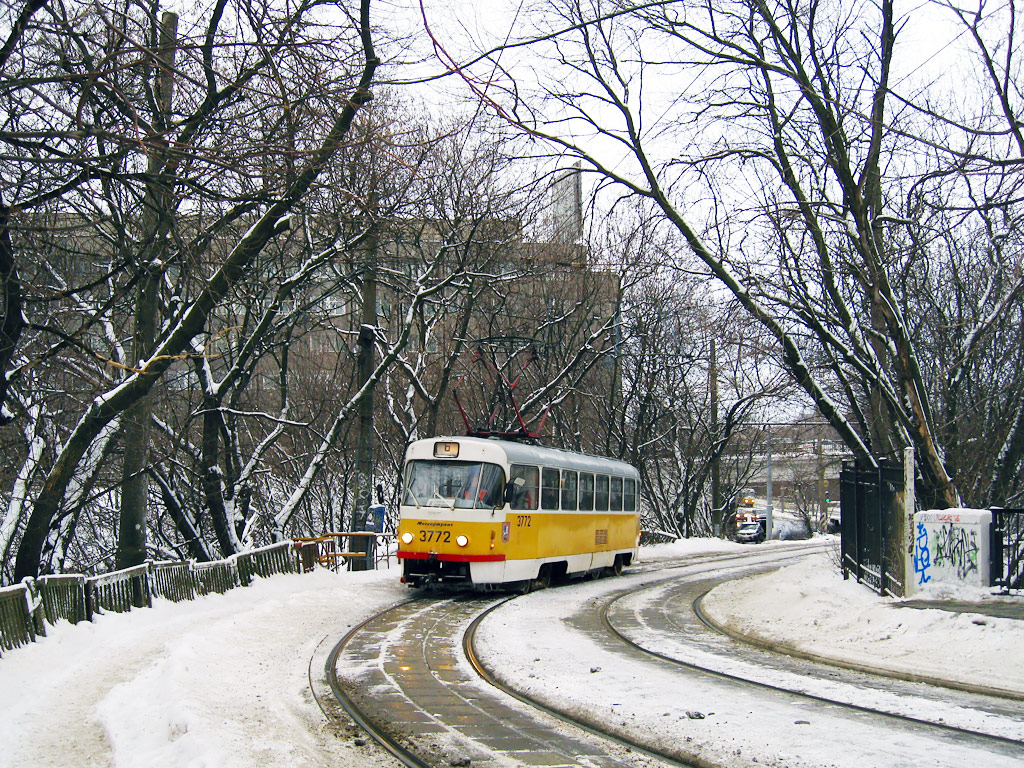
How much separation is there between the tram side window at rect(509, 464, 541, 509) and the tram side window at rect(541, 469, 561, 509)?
0.24m

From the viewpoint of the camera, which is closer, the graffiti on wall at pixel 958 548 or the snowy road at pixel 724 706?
the snowy road at pixel 724 706

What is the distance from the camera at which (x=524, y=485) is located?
18.0m

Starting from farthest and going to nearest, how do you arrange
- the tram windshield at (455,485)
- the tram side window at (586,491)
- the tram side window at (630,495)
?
1. the tram side window at (630,495)
2. the tram side window at (586,491)
3. the tram windshield at (455,485)

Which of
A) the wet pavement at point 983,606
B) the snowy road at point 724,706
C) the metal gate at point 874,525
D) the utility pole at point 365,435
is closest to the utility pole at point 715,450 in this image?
the utility pole at point 365,435

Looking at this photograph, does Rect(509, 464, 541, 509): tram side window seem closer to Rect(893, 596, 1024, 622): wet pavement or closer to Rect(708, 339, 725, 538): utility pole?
Rect(893, 596, 1024, 622): wet pavement

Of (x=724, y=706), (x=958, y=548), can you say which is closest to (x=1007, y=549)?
(x=958, y=548)

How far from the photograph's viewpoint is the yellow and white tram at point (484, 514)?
16969 millimetres

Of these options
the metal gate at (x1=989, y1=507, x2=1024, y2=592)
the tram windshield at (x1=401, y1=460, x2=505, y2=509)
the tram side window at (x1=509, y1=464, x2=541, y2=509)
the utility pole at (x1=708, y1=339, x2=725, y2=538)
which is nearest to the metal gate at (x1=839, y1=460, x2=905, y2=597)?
the metal gate at (x1=989, y1=507, x2=1024, y2=592)

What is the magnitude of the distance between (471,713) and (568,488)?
12401mm

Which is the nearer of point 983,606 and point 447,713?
point 447,713

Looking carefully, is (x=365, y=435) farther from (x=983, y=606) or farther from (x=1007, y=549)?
(x=983, y=606)

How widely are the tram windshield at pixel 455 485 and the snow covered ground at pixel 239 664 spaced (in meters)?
1.91

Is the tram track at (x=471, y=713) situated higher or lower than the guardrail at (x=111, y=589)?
lower

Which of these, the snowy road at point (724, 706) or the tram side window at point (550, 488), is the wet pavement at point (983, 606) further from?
the tram side window at point (550, 488)
